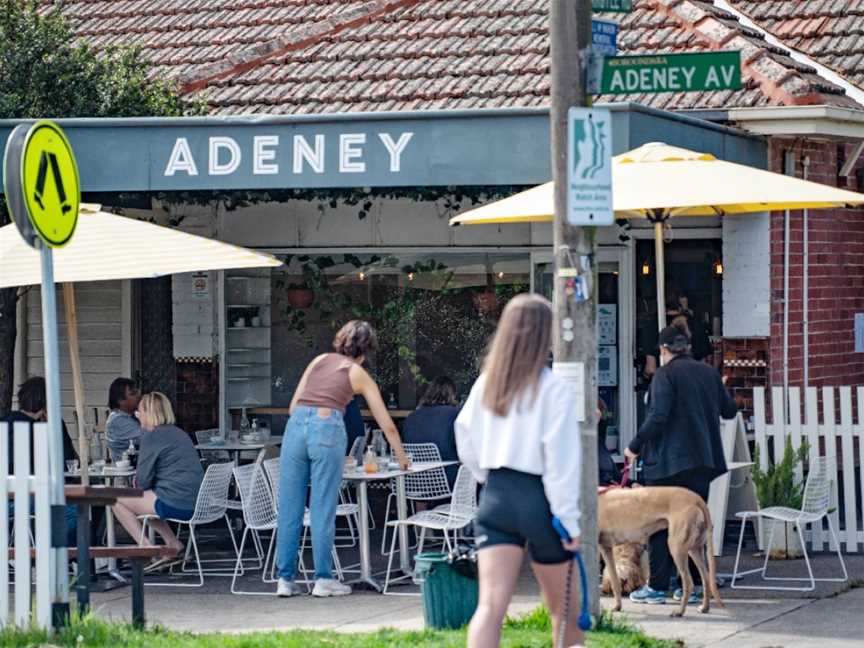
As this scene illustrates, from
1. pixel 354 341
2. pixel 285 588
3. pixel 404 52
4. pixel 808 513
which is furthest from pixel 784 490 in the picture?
pixel 404 52

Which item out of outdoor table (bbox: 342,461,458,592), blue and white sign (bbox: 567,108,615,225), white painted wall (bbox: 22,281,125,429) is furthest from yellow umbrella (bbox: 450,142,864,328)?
white painted wall (bbox: 22,281,125,429)

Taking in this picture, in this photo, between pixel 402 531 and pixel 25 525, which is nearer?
pixel 25 525

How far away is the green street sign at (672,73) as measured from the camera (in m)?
8.62

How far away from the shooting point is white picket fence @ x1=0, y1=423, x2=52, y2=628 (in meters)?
8.39

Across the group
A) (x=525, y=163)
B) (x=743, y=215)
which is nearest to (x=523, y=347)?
(x=525, y=163)

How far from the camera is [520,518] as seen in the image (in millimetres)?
6648

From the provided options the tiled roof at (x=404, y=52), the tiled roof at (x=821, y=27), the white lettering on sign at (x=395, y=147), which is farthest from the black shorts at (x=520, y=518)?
the tiled roof at (x=821, y=27)

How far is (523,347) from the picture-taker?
6.67 m

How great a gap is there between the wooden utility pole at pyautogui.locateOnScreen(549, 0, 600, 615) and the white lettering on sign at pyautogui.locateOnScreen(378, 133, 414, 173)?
10.1 ft

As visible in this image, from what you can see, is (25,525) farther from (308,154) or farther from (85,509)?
(308,154)

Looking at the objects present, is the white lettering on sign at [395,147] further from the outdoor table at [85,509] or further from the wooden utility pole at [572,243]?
→ the outdoor table at [85,509]

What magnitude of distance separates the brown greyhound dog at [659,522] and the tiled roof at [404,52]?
4.31 m

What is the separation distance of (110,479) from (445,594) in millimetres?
3960

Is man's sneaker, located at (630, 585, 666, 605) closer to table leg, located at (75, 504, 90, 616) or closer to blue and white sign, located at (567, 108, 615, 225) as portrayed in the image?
blue and white sign, located at (567, 108, 615, 225)
